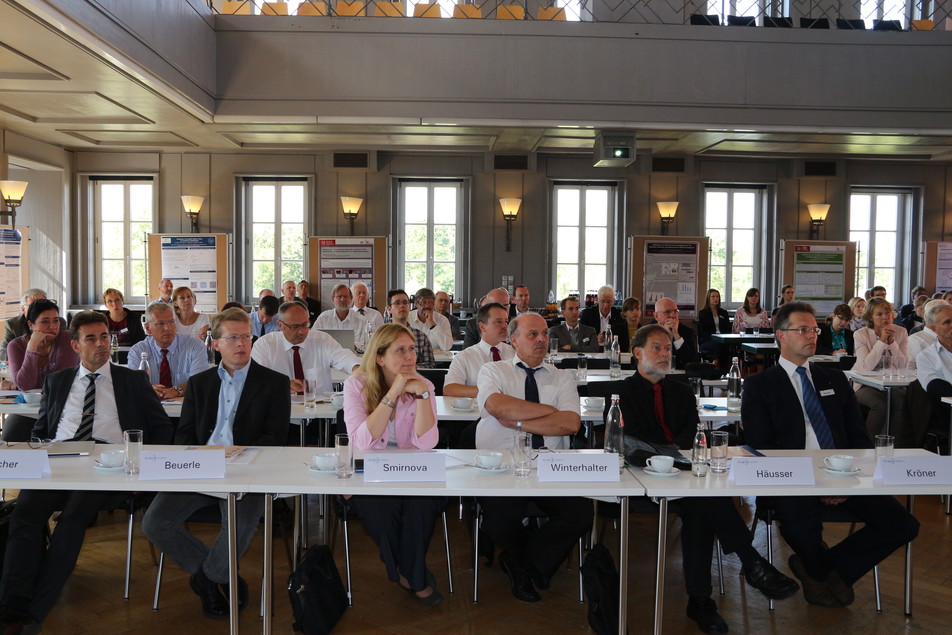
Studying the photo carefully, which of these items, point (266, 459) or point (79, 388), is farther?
point (79, 388)

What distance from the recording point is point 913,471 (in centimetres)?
304

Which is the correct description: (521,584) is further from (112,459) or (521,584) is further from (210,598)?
(112,459)

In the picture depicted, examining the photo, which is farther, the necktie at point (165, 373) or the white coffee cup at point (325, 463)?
the necktie at point (165, 373)

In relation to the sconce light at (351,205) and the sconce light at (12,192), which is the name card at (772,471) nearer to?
the sconce light at (12,192)

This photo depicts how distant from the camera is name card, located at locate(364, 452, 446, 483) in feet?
9.66

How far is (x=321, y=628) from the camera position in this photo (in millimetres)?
3318

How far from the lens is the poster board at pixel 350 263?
12555 mm

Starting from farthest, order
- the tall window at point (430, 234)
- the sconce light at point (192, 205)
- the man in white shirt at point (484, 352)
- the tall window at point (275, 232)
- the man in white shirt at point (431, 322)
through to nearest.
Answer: the tall window at point (430, 234), the tall window at point (275, 232), the sconce light at point (192, 205), the man in white shirt at point (431, 322), the man in white shirt at point (484, 352)

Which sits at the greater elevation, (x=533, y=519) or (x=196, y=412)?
(x=196, y=412)

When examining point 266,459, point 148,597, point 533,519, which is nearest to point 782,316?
point 533,519

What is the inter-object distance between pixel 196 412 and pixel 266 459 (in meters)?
0.76

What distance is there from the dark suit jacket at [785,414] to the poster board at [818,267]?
31.9 ft

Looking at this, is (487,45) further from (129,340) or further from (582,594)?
(582,594)

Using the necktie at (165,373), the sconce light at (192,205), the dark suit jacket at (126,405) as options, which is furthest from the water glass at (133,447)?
the sconce light at (192,205)
